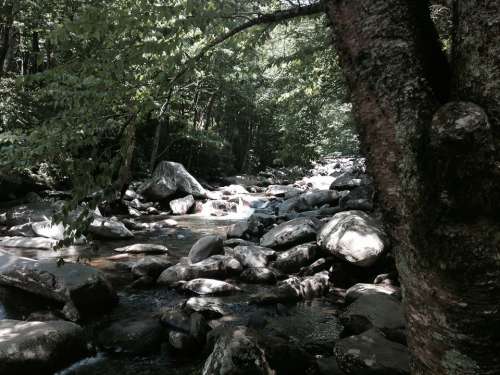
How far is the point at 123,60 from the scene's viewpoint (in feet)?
7.41

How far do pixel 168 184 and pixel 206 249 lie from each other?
935 cm

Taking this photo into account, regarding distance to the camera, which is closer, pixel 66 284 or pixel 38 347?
pixel 38 347

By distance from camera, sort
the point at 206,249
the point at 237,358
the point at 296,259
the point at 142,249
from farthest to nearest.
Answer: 1. the point at 142,249
2. the point at 206,249
3. the point at 296,259
4. the point at 237,358

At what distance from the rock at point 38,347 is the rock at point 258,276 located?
3.27m

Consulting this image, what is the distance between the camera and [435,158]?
138 centimetres

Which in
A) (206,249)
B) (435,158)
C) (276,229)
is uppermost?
(435,158)

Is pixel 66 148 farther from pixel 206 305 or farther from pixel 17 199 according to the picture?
pixel 17 199

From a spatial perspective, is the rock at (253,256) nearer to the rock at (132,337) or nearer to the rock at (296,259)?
the rock at (296,259)

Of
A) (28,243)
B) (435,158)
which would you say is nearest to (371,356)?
(435,158)

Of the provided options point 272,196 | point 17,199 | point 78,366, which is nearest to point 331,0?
point 78,366

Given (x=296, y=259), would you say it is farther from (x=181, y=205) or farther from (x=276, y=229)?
(x=181, y=205)

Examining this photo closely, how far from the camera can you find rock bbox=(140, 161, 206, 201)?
55.2 ft

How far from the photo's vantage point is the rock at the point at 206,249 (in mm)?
8062

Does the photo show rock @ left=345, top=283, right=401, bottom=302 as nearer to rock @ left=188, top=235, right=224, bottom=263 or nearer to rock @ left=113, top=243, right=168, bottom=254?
rock @ left=188, top=235, right=224, bottom=263
